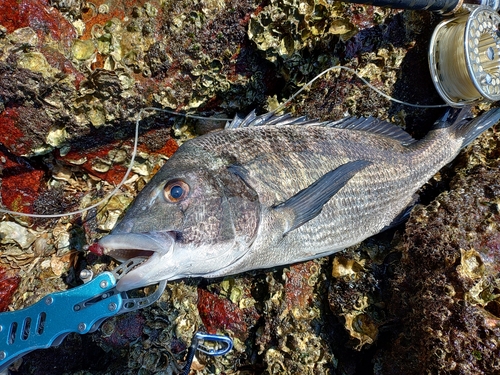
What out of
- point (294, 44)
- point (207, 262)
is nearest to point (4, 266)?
point (207, 262)

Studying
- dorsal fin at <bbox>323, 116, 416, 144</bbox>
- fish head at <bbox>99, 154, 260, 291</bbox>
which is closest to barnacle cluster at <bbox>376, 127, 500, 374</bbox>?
dorsal fin at <bbox>323, 116, 416, 144</bbox>

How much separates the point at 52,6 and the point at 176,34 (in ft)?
2.56

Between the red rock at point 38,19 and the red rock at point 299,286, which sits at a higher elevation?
the red rock at point 38,19

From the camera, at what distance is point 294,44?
240 centimetres

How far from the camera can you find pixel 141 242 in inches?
61.5

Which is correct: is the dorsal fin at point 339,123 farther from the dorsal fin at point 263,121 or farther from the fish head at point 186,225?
the fish head at point 186,225

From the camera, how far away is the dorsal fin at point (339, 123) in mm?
2271

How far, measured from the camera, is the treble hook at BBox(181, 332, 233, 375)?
86.4 inches

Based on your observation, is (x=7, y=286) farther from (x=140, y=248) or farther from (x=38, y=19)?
(x=38, y=19)

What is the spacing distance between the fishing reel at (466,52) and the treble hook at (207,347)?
2.38 m

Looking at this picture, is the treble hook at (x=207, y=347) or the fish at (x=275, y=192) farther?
the treble hook at (x=207, y=347)

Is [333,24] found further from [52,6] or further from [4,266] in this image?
[4,266]

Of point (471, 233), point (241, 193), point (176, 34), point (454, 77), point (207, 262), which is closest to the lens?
point (207, 262)

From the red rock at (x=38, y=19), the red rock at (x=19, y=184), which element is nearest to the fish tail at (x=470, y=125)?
the red rock at (x=38, y=19)
